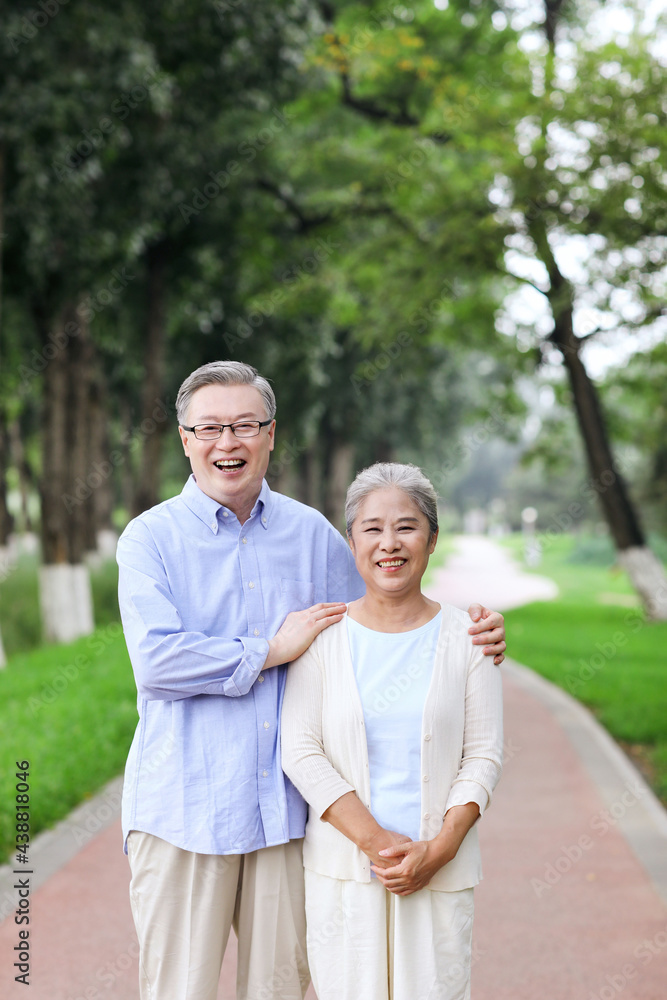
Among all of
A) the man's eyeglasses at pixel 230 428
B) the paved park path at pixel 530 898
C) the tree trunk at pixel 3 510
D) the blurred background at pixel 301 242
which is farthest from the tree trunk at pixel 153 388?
the man's eyeglasses at pixel 230 428

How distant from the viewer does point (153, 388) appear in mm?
14992

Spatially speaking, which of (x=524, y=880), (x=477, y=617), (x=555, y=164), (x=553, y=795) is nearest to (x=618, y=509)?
(x=555, y=164)

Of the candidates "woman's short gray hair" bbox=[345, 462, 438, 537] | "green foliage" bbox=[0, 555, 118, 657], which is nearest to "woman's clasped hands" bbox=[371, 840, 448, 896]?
"woman's short gray hair" bbox=[345, 462, 438, 537]

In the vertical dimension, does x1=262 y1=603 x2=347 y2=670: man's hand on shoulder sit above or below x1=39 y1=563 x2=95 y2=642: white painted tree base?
below

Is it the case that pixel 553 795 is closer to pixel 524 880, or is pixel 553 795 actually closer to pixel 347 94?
pixel 524 880

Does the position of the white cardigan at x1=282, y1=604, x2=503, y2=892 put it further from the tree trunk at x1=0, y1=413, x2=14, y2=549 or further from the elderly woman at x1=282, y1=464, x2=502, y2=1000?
the tree trunk at x1=0, y1=413, x2=14, y2=549

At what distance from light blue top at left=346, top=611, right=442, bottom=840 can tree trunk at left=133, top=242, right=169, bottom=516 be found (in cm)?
1244

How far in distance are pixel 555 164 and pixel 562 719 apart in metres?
6.65

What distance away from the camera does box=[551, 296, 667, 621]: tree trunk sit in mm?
14891

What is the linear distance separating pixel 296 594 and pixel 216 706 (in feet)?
1.27
